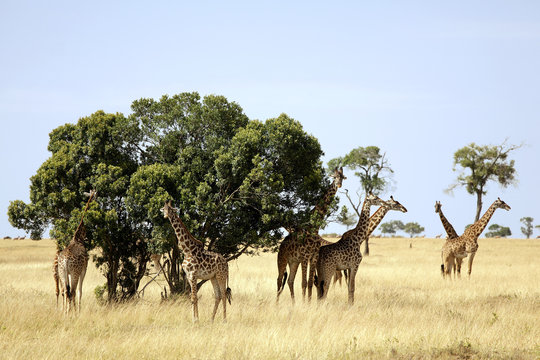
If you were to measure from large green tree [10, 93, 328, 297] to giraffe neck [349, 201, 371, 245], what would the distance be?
1574mm

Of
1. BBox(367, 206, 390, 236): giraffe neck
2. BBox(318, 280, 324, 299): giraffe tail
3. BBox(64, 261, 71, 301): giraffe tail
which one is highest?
BBox(367, 206, 390, 236): giraffe neck

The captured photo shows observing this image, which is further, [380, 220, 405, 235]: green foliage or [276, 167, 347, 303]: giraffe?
[380, 220, 405, 235]: green foliage

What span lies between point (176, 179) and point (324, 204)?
4.52 meters

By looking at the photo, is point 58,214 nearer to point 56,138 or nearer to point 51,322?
point 56,138

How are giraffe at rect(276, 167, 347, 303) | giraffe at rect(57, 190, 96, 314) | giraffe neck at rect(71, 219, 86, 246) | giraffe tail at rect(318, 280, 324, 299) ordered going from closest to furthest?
giraffe at rect(57, 190, 96, 314) → giraffe neck at rect(71, 219, 86, 246) → giraffe at rect(276, 167, 347, 303) → giraffe tail at rect(318, 280, 324, 299)

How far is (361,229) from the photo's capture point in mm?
19109

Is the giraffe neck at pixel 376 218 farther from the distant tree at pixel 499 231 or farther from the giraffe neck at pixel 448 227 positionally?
the distant tree at pixel 499 231

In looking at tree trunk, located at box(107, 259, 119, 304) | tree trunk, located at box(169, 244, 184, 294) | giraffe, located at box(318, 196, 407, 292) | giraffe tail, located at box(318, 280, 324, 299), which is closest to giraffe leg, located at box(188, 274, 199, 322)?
tree trunk, located at box(169, 244, 184, 294)

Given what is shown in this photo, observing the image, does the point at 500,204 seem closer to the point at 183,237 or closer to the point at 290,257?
the point at 290,257

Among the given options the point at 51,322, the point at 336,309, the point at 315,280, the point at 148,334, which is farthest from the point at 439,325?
the point at 51,322

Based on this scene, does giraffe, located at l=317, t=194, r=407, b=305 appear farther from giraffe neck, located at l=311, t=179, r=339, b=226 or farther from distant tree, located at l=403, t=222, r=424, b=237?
distant tree, located at l=403, t=222, r=424, b=237

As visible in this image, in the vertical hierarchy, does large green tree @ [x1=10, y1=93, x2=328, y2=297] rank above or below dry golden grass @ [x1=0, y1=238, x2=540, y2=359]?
above

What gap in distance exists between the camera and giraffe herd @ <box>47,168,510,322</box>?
1527 cm

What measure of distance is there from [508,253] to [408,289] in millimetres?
25725
